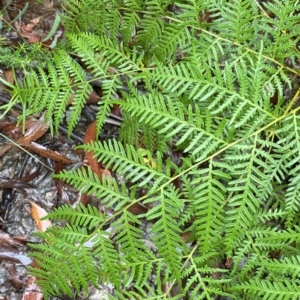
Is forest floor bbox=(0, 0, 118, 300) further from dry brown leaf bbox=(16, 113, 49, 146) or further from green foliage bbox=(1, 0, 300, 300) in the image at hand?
green foliage bbox=(1, 0, 300, 300)

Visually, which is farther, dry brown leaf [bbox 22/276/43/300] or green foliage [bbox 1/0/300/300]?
dry brown leaf [bbox 22/276/43/300]

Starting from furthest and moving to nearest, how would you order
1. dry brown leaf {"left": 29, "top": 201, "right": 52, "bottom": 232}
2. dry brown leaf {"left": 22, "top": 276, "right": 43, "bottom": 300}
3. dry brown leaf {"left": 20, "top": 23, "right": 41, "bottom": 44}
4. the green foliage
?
1. dry brown leaf {"left": 20, "top": 23, "right": 41, "bottom": 44}
2. dry brown leaf {"left": 29, "top": 201, "right": 52, "bottom": 232}
3. dry brown leaf {"left": 22, "top": 276, "right": 43, "bottom": 300}
4. the green foliage

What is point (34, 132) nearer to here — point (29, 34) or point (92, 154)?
point (92, 154)

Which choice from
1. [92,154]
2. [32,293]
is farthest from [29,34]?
[32,293]

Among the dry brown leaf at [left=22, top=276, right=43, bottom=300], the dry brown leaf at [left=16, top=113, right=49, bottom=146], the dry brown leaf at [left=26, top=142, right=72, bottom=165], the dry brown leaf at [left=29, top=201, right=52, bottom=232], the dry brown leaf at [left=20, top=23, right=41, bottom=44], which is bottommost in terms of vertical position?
the dry brown leaf at [left=22, top=276, right=43, bottom=300]

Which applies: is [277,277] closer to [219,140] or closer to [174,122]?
[219,140]

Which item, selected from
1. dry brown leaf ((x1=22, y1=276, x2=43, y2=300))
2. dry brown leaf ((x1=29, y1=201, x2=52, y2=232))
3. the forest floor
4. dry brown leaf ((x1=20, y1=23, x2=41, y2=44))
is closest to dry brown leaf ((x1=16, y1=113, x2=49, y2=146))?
the forest floor

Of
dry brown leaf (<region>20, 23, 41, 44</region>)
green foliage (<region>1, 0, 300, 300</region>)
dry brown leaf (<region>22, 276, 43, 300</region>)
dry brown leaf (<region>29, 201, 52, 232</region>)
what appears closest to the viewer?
green foliage (<region>1, 0, 300, 300</region>)
